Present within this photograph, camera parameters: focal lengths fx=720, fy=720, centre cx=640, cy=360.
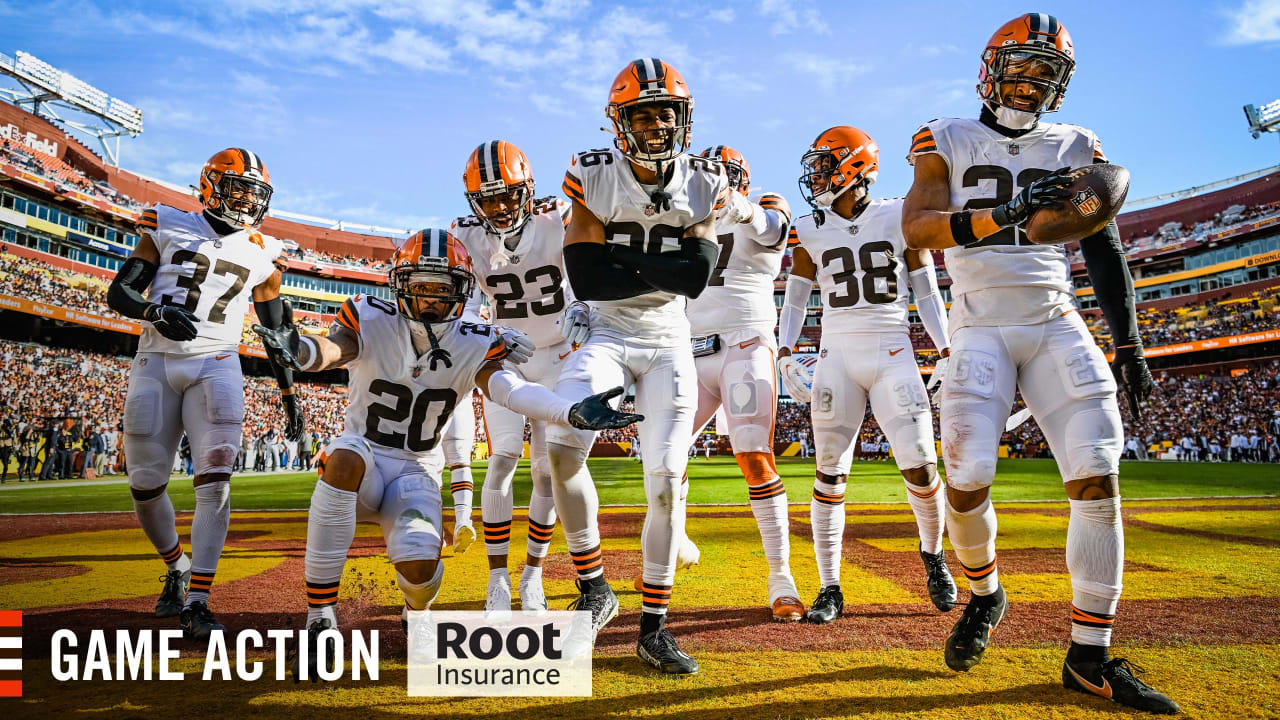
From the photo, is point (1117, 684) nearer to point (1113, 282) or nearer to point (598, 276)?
point (1113, 282)

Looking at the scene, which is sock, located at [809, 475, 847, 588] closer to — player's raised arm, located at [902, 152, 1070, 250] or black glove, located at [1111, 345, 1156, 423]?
black glove, located at [1111, 345, 1156, 423]

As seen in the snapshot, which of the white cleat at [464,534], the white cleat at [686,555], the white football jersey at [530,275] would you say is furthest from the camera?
the white cleat at [464,534]

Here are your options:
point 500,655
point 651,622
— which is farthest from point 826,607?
point 500,655

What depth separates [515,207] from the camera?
4.58 m

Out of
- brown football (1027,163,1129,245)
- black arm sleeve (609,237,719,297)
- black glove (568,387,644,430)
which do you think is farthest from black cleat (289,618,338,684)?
brown football (1027,163,1129,245)

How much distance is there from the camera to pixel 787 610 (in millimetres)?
4137

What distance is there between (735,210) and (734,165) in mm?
1047

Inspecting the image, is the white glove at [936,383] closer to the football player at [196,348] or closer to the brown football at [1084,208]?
the brown football at [1084,208]

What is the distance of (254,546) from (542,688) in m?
5.41

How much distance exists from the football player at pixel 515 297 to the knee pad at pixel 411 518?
0.83m

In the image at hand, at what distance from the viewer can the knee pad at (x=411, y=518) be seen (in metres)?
3.45

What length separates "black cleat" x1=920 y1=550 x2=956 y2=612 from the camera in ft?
14.1

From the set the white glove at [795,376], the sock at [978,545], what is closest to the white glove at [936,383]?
the white glove at [795,376]

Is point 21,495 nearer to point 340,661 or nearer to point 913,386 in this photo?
point 340,661
